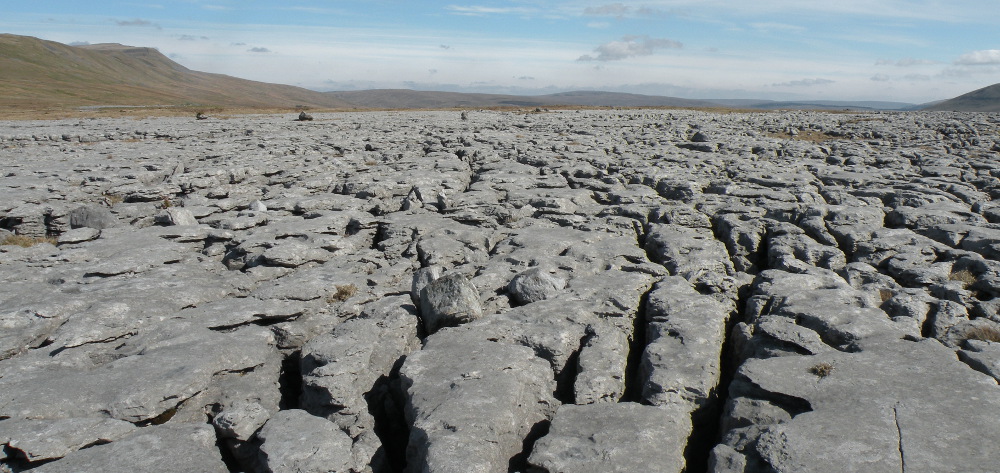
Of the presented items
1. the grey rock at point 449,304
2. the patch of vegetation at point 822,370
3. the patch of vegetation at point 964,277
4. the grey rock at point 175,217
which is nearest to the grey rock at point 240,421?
the grey rock at point 449,304

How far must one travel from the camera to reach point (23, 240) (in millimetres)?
13742

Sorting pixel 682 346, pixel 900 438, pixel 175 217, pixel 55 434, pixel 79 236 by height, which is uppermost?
pixel 175 217

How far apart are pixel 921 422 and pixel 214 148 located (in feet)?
91.4

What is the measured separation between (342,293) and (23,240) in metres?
9.53

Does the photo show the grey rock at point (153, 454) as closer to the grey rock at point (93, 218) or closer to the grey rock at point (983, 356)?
the grey rock at point (983, 356)

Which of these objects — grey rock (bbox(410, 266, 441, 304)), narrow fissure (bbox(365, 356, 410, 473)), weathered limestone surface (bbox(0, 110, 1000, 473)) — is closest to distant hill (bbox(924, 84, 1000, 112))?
weathered limestone surface (bbox(0, 110, 1000, 473))

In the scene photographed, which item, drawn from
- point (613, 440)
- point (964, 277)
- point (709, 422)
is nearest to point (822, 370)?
point (709, 422)

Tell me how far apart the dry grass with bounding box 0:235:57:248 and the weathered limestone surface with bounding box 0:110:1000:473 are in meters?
0.09

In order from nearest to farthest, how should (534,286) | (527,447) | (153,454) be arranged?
1. (153,454)
2. (527,447)
3. (534,286)

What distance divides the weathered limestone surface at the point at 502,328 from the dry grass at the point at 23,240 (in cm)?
9

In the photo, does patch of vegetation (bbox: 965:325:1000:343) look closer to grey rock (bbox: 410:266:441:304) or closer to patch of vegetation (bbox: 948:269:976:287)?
patch of vegetation (bbox: 948:269:976:287)

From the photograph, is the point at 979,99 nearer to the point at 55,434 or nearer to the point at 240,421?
the point at 240,421

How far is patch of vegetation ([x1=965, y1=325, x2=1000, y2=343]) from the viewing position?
7.88m

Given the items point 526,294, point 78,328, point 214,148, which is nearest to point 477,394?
point 526,294
